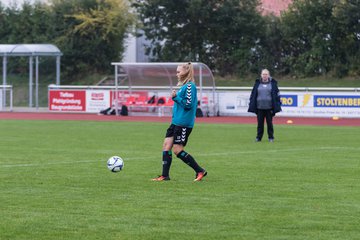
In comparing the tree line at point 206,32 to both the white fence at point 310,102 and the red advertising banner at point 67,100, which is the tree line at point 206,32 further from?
the red advertising banner at point 67,100

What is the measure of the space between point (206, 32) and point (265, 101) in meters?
30.1

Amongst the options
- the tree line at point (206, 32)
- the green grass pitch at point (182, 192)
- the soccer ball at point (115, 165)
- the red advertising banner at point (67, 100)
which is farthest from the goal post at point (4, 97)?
the soccer ball at point (115, 165)

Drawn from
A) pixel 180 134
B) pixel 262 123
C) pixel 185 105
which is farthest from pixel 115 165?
pixel 262 123

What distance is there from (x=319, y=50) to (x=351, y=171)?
111 feet

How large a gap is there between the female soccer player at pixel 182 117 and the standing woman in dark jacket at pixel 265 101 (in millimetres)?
10004

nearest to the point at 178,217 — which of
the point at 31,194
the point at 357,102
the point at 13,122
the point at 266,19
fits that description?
the point at 31,194

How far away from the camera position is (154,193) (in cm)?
1241

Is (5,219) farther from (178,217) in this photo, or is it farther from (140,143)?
(140,143)

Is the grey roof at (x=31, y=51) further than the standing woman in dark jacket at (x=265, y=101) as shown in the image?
Yes

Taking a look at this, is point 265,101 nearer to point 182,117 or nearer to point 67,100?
point 182,117

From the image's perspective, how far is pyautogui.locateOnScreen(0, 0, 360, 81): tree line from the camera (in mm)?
48875

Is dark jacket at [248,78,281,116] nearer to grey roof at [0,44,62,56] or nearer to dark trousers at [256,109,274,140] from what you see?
dark trousers at [256,109,274,140]

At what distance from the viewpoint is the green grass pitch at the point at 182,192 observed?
954 cm

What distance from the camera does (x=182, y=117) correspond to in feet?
45.5
